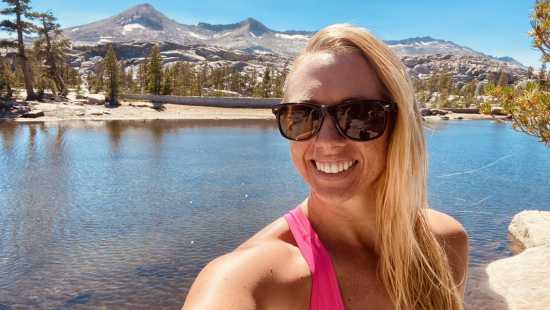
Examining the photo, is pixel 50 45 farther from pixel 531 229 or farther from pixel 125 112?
pixel 531 229

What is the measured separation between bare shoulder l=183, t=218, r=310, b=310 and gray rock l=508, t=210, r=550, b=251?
31.0 ft

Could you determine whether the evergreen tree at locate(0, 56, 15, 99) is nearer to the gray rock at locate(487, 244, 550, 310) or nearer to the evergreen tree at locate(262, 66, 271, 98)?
the evergreen tree at locate(262, 66, 271, 98)

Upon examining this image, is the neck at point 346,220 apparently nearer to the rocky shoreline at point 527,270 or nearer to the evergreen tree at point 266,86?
the rocky shoreline at point 527,270

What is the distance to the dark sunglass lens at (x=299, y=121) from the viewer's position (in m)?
1.50

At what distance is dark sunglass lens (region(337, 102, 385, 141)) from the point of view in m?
1.42

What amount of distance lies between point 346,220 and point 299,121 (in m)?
0.46

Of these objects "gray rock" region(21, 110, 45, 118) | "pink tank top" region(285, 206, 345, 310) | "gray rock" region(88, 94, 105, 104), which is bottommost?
"gray rock" region(21, 110, 45, 118)

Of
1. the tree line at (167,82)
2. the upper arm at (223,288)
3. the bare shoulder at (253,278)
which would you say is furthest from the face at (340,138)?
the tree line at (167,82)

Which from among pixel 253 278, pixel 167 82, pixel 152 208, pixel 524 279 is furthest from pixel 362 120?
pixel 167 82

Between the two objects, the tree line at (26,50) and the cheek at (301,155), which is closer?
the cheek at (301,155)

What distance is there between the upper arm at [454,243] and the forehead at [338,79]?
0.75 m

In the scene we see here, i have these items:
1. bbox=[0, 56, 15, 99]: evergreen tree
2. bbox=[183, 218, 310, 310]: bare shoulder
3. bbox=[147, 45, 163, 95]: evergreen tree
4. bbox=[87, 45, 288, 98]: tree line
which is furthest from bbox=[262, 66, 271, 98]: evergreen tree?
bbox=[183, 218, 310, 310]: bare shoulder

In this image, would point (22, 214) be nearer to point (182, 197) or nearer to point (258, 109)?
point (182, 197)

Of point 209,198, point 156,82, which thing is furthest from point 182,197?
point 156,82
